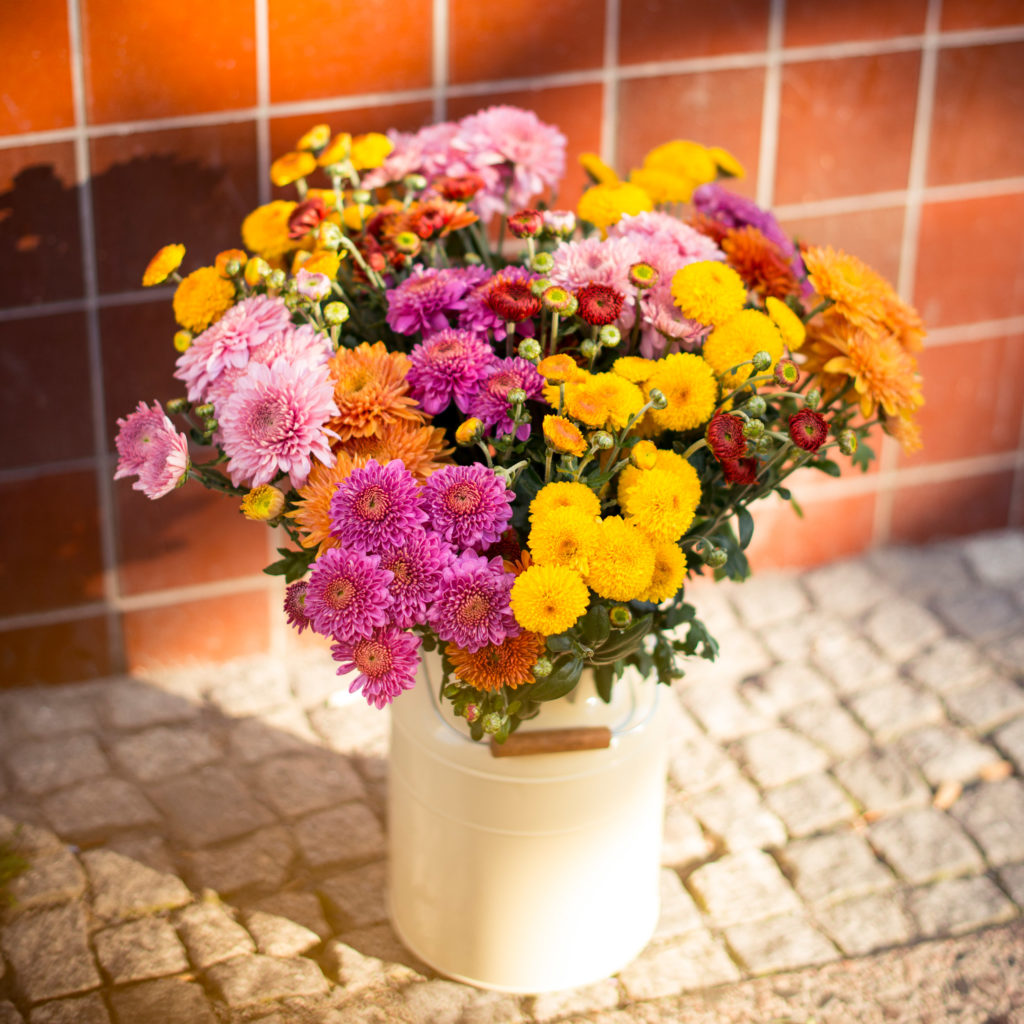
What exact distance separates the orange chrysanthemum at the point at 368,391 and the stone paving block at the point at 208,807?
91cm

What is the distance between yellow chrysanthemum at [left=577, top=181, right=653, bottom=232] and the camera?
1466 mm

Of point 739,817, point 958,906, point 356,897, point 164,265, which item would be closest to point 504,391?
point 164,265

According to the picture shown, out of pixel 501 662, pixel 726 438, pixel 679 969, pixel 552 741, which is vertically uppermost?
pixel 726 438

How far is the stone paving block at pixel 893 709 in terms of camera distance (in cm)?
220

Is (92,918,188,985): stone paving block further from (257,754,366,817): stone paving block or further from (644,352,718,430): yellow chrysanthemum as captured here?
(644,352,718,430): yellow chrysanthemum

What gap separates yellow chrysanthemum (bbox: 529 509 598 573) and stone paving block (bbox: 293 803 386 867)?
91 cm

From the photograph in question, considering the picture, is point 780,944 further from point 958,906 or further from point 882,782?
point 882,782

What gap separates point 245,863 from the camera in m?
1.87

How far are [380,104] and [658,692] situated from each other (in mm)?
1068

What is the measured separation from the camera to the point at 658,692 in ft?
5.30

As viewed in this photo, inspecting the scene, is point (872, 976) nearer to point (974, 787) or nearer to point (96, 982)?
point (974, 787)

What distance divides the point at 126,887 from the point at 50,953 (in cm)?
15

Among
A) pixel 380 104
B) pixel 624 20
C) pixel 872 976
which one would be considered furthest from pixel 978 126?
pixel 872 976

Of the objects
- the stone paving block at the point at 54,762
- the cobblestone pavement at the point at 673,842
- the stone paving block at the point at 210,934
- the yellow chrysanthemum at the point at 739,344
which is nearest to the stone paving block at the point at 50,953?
the cobblestone pavement at the point at 673,842
